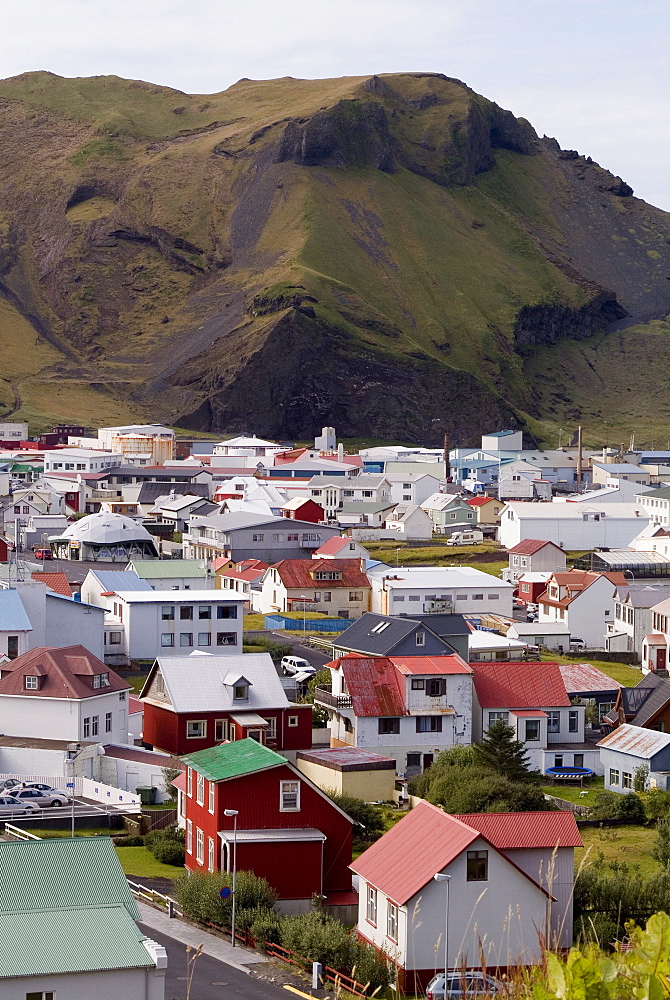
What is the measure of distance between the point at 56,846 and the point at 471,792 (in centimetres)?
1384

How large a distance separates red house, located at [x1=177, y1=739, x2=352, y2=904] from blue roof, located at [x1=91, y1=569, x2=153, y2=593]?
2772 cm

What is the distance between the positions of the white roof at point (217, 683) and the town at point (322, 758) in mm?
75

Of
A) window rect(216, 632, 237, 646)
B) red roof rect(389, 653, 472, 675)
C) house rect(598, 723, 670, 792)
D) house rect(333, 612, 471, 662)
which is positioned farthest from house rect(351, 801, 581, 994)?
window rect(216, 632, 237, 646)

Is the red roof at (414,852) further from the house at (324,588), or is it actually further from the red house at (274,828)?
the house at (324,588)

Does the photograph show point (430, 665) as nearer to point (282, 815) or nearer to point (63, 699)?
point (63, 699)

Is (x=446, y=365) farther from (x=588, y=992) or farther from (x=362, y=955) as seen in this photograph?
(x=588, y=992)

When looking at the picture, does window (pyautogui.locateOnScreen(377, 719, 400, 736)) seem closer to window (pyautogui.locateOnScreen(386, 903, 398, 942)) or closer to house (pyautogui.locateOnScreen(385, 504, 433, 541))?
window (pyautogui.locateOnScreen(386, 903, 398, 942))

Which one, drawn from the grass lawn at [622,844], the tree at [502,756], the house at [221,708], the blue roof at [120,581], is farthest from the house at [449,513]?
the grass lawn at [622,844]

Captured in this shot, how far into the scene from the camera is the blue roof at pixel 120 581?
56.8 metres

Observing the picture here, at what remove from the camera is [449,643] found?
156 ft

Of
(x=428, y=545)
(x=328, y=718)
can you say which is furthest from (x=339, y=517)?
(x=328, y=718)

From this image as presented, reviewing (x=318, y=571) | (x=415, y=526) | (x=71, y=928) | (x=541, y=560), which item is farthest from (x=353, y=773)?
(x=415, y=526)

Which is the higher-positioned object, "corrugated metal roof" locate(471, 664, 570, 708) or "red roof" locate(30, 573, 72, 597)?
"red roof" locate(30, 573, 72, 597)

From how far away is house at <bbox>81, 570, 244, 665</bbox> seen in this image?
5216 centimetres
